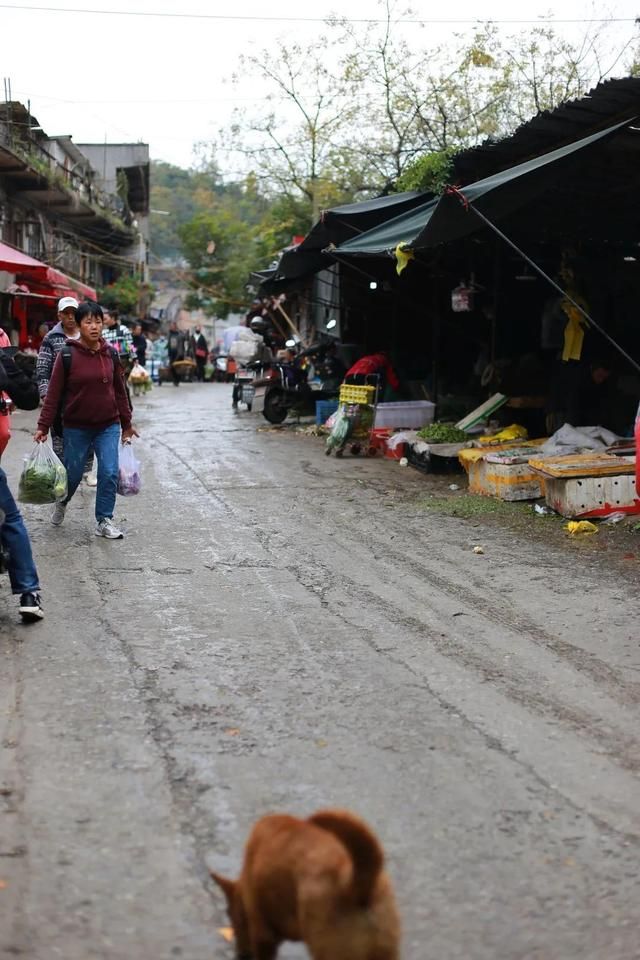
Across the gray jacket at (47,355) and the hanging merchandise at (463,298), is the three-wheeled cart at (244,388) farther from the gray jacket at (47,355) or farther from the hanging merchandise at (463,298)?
the gray jacket at (47,355)

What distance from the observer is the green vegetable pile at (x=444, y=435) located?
12.3 meters

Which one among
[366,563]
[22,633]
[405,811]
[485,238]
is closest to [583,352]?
[485,238]

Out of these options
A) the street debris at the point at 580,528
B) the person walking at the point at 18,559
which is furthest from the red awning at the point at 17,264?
the person walking at the point at 18,559

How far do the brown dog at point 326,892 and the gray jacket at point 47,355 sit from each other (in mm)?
7041

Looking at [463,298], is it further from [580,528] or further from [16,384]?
[16,384]

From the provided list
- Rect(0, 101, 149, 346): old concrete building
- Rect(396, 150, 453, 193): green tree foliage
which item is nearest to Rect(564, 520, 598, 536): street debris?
Rect(396, 150, 453, 193): green tree foliage

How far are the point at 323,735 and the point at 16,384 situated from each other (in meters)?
3.11

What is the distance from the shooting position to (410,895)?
9.74 feet

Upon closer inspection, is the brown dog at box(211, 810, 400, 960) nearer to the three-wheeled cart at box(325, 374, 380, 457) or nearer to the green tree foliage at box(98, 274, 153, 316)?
the three-wheeled cart at box(325, 374, 380, 457)

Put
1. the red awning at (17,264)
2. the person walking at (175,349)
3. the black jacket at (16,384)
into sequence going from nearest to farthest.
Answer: the black jacket at (16,384) → the red awning at (17,264) → the person walking at (175,349)

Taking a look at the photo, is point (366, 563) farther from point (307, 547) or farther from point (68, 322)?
point (68, 322)

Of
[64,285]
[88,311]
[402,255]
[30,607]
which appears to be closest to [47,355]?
[88,311]

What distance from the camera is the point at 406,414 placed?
571 inches

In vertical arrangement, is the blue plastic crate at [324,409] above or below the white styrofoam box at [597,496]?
above
